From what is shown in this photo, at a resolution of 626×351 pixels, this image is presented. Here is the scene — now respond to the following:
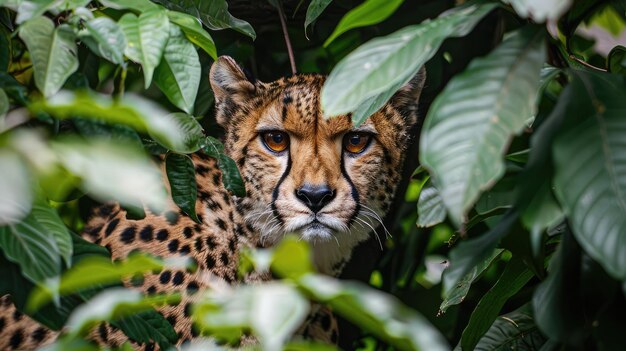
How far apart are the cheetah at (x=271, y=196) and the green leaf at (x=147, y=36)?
1.18 meters

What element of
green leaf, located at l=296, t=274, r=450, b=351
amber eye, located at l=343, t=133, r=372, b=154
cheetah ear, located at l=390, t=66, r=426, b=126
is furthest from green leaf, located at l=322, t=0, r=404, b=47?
cheetah ear, located at l=390, t=66, r=426, b=126

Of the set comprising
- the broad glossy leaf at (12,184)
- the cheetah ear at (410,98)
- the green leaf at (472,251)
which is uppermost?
the broad glossy leaf at (12,184)

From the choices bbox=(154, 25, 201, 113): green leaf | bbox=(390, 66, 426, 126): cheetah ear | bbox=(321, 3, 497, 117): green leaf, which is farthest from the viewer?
bbox=(390, 66, 426, 126): cheetah ear

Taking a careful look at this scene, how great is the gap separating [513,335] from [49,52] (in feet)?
4.18

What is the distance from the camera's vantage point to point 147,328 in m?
1.91

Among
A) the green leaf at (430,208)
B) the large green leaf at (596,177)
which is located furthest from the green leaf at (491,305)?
the large green leaf at (596,177)

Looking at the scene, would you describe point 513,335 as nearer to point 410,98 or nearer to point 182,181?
point 182,181

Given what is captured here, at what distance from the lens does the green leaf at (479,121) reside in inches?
51.4

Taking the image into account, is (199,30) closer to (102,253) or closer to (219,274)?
→ (102,253)

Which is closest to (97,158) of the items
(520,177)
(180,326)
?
(520,177)

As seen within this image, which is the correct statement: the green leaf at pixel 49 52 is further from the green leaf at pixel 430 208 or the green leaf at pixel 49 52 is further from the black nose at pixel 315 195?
the black nose at pixel 315 195

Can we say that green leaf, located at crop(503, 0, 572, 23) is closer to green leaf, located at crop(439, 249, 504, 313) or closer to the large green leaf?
the large green leaf

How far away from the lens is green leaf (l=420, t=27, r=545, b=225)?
4.28ft

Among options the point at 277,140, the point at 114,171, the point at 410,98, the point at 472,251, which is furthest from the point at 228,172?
the point at 114,171
